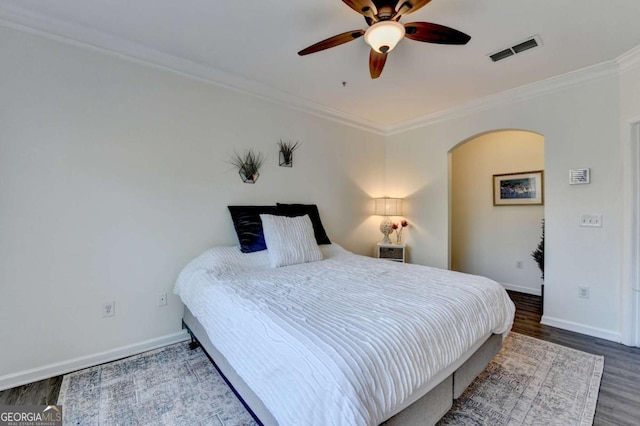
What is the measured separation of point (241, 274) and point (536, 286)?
13.7ft

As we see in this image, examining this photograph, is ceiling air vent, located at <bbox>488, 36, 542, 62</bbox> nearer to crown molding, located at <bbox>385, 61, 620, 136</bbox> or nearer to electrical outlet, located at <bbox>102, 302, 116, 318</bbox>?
crown molding, located at <bbox>385, 61, 620, 136</bbox>

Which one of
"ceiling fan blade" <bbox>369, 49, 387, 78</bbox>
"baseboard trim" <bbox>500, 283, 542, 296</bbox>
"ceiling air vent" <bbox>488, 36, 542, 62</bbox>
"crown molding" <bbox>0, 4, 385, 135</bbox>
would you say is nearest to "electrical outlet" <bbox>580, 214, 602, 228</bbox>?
"baseboard trim" <bbox>500, 283, 542, 296</bbox>

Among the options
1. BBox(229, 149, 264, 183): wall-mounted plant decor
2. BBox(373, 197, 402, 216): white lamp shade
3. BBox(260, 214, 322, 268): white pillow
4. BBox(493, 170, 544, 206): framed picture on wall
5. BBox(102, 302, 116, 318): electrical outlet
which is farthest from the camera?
BBox(373, 197, 402, 216): white lamp shade

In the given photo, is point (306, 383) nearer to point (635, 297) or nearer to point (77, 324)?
point (77, 324)

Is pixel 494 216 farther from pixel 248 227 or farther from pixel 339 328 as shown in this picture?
pixel 339 328

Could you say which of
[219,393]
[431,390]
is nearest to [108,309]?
[219,393]

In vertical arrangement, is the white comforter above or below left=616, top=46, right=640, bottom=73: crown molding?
below

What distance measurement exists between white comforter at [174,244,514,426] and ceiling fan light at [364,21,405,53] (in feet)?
5.18

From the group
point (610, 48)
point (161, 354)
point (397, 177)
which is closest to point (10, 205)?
point (161, 354)

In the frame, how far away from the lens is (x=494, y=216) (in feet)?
14.3

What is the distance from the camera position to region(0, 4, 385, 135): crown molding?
1940 millimetres

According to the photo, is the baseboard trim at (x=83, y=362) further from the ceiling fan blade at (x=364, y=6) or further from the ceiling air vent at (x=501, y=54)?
the ceiling air vent at (x=501, y=54)

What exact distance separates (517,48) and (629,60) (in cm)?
108

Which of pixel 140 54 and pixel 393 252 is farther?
pixel 393 252
